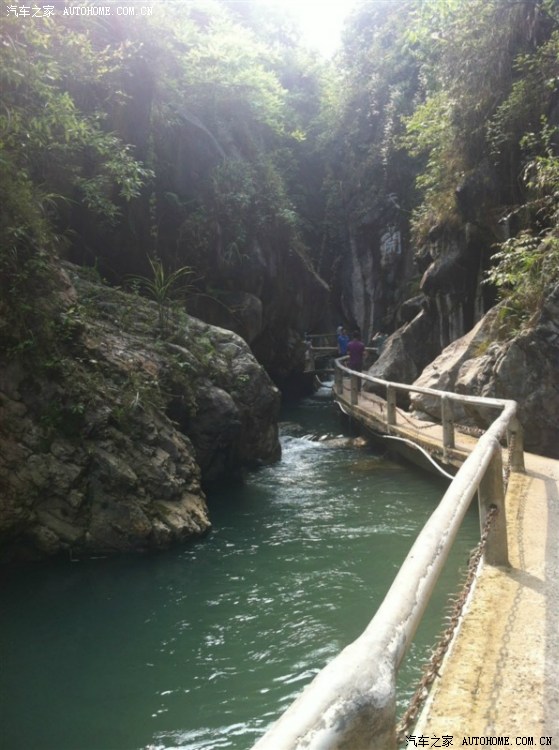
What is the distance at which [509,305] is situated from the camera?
9672mm

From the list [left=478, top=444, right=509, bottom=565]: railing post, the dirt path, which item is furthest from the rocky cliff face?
the dirt path

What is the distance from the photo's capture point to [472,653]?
2.56 meters

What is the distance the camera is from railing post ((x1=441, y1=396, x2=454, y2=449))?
8188 mm

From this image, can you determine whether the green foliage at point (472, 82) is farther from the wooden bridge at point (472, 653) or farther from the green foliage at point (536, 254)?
the wooden bridge at point (472, 653)

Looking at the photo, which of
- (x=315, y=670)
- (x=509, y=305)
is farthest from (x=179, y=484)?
(x=509, y=305)

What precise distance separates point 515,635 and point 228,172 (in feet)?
49.9

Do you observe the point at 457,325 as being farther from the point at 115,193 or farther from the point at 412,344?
the point at 115,193

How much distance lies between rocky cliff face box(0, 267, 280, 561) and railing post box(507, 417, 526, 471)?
380 cm

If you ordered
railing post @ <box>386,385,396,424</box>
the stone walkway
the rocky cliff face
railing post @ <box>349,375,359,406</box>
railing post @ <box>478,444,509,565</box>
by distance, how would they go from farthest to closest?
railing post @ <box>349,375,359,406</box> → railing post @ <box>386,385,396,424</box> → the rocky cliff face → railing post @ <box>478,444,509,565</box> → the stone walkway

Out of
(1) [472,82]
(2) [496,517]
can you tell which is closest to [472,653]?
(2) [496,517]

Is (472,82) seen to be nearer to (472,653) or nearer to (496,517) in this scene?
(496,517)

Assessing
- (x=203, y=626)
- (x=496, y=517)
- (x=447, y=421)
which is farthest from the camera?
(x=447, y=421)

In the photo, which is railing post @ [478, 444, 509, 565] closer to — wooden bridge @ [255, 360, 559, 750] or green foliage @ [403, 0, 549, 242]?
wooden bridge @ [255, 360, 559, 750]

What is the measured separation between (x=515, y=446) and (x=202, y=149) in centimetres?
1293
